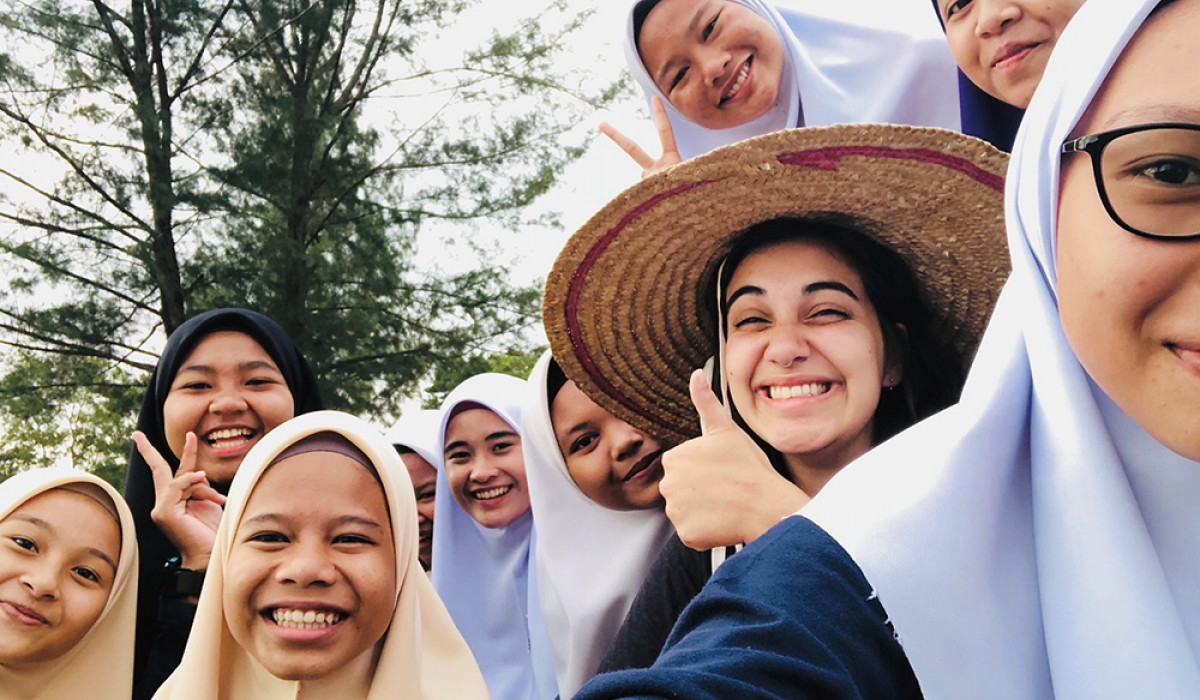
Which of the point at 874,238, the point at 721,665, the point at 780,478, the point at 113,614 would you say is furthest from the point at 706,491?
the point at 113,614

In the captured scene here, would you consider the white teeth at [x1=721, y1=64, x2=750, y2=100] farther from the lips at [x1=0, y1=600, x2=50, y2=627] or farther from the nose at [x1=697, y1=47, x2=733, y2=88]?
the lips at [x1=0, y1=600, x2=50, y2=627]

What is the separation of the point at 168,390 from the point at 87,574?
2.49ft

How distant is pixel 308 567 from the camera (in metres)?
2.00

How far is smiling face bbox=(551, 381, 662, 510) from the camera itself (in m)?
2.77

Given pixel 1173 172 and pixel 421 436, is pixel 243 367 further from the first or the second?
pixel 1173 172

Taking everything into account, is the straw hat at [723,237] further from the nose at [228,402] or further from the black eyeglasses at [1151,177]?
the nose at [228,402]

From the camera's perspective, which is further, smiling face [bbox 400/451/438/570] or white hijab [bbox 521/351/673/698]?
smiling face [bbox 400/451/438/570]

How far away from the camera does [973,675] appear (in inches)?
34.1

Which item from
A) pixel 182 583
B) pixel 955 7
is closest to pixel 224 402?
pixel 182 583

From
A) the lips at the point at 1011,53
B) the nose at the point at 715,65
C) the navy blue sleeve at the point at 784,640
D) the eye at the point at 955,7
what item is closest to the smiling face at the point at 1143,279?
the navy blue sleeve at the point at 784,640

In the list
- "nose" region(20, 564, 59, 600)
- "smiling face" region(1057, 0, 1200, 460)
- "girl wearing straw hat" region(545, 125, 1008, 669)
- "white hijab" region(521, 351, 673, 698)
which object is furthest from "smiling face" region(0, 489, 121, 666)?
"smiling face" region(1057, 0, 1200, 460)

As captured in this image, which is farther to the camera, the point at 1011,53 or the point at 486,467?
the point at 486,467

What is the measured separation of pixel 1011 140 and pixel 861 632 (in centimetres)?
195

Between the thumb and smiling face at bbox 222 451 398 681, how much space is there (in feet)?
2.60
